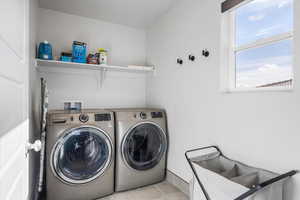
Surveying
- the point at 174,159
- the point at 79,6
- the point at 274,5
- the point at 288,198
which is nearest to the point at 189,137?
the point at 174,159

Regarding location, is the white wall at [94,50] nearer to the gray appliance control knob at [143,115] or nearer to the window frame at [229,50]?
the gray appliance control knob at [143,115]

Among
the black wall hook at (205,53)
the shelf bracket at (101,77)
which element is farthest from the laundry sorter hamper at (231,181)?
the shelf bracket at (101,77)

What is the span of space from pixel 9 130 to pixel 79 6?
2.25m

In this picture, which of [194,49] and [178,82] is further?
[178,82]

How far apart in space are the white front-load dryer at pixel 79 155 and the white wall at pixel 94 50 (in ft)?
2.31

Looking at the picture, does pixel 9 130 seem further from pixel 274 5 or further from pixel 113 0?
pixel 113 0

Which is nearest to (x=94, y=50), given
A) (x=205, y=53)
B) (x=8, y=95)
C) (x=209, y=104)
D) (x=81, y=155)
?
(x=81, y=155)

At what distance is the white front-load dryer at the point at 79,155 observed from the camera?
1815mm

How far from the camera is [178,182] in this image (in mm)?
2248

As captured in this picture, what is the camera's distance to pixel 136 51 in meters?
3.10

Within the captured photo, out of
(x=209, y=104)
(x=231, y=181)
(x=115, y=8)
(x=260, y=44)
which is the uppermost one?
(x=115, y=8)

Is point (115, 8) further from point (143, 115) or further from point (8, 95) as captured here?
point (8, 95)

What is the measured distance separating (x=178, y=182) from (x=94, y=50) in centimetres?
231

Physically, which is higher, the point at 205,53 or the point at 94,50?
the point at 94,50
